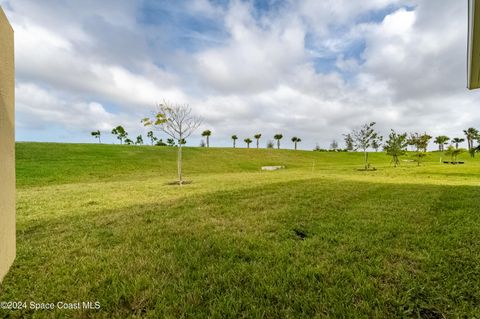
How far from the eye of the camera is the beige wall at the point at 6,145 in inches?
115

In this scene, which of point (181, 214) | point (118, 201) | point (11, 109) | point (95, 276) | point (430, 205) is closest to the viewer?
point (95, 276)

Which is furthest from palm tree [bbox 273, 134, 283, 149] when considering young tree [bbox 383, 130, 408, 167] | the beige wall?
the beige wall

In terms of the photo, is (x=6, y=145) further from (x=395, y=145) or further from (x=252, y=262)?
(x=395, y=145)

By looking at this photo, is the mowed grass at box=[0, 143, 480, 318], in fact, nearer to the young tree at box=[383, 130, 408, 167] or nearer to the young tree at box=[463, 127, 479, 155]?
the young tree at box=[463, 127, 479, 155]

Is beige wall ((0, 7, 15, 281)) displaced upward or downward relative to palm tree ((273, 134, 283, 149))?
downward

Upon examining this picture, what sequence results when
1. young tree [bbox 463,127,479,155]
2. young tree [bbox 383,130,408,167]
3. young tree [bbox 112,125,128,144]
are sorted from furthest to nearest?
young tree [bbox 112,125,128,144]
young tree [bbox 383,130,408,167]
young tree [bbox 463,127,479,155]

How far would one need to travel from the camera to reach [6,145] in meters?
3.11

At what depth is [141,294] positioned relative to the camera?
2.49m

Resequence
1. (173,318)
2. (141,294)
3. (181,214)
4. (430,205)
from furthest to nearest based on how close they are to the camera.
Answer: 1. (430,205)
2. (181,214)
3. (141,294)
4. (173,318)

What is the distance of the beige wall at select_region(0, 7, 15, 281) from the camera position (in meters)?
2.93

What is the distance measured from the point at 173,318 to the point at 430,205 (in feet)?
24.3

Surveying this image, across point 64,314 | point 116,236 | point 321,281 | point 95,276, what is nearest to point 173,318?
point 64,314

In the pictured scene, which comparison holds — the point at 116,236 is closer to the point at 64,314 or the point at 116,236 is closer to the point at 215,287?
the point at 64,314

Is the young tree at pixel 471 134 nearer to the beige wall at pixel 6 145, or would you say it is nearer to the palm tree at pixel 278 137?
the beige wall at pixel 6 145
